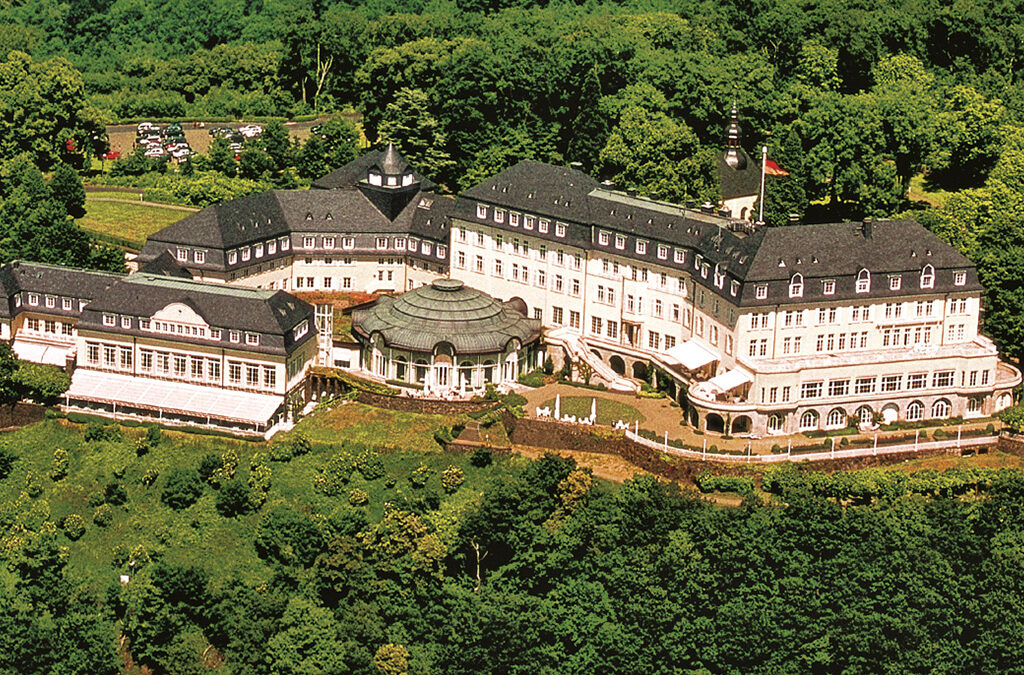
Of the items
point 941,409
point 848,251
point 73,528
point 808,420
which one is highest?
point 848,251

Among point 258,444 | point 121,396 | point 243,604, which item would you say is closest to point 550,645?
point 243,604

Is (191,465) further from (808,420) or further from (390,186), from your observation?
(808,420)

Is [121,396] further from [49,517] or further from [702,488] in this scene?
[702,488]

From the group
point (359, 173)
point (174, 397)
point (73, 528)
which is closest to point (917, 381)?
point (174, 397)

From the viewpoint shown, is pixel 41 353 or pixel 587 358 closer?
pixel 41 353

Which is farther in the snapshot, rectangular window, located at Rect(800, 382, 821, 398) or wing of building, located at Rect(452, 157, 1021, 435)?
wing of building, located at Rect(452, 157, 1021, 435)

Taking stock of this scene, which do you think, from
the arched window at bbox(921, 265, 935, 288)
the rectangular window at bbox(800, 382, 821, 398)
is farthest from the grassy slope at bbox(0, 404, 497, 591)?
the arched window at bbox(921, 265, 935, 288)

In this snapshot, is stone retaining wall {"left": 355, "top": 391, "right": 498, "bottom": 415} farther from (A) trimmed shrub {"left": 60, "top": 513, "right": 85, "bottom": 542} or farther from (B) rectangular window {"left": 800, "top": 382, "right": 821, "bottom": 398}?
(A) trimmed shrub {"left": 60, "top": 513, "right": 85, "bottom": 542}
